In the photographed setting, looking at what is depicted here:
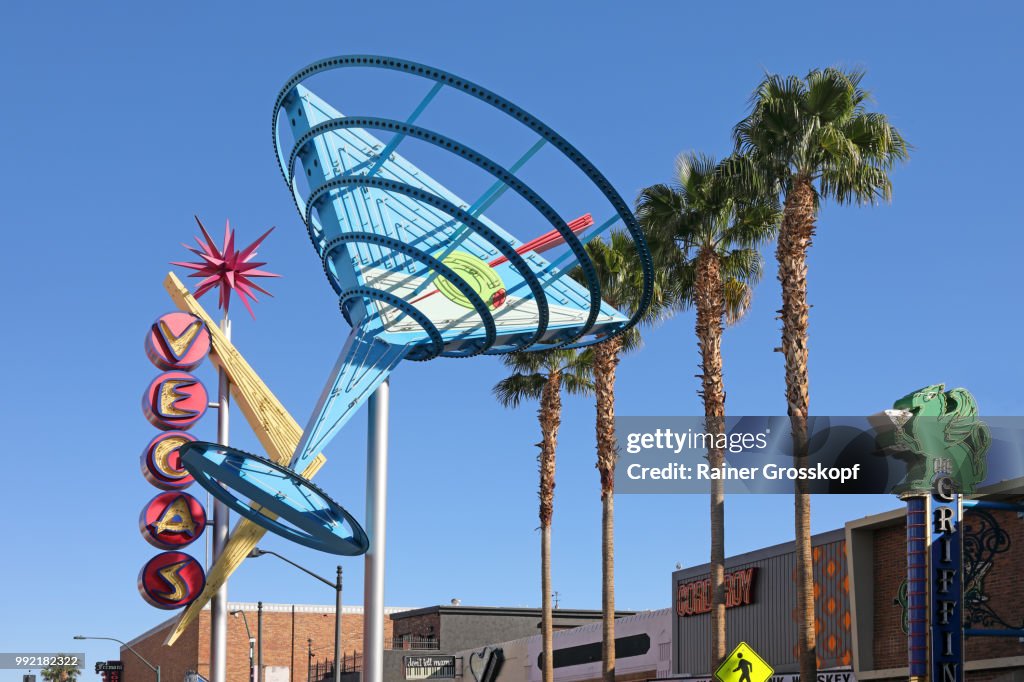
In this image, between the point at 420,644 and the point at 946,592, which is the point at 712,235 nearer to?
the point at 946,592

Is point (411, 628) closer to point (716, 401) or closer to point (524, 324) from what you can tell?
point (716, 401)

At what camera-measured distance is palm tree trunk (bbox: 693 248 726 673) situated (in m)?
31.2

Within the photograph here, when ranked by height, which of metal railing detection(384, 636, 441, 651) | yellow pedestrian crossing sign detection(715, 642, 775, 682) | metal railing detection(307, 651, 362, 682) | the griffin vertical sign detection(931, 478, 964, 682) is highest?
the griffin vertical sign detection(931, 478, 964, 682)

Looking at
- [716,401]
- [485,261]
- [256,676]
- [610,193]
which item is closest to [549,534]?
[716,401]

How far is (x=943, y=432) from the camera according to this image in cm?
2631

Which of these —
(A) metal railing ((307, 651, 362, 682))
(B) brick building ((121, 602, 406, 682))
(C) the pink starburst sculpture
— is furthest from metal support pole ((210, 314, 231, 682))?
(B) brick building ((121, 602, 406, 682))

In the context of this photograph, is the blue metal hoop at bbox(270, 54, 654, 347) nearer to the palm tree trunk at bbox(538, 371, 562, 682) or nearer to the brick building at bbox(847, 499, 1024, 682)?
the brick building at bbox(847, 499, 1024, 682)

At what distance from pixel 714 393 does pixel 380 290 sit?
33.6 ft

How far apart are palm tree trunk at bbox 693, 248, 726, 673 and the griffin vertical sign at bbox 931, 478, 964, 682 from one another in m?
8.76

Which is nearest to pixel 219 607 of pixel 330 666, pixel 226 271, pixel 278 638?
pixel 226 271

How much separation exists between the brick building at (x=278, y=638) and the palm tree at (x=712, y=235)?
161 ft

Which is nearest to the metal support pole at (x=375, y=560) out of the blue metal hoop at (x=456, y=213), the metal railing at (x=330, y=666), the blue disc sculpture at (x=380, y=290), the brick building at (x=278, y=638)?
the blue disc sculpture at (x=380, y=290)

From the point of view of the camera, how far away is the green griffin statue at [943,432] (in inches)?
1030

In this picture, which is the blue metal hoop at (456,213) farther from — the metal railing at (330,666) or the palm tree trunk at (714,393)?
the metal railing at (330,666)
